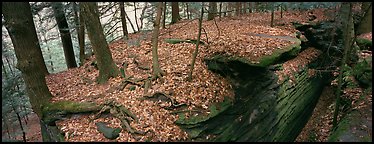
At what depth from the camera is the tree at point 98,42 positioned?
831 centimetres

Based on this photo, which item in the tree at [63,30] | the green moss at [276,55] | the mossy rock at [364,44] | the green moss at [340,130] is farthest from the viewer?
the tree at [63,30]

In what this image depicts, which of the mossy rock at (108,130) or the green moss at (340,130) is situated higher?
the mossy rock at (108,130)

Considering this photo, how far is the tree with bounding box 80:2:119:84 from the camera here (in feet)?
27.3

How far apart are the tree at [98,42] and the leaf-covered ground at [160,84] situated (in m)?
0.32

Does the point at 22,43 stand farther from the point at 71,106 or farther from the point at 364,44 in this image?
the point at 364,44

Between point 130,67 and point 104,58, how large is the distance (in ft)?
4.30

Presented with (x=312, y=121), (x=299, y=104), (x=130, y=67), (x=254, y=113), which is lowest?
(x=312, y=121)

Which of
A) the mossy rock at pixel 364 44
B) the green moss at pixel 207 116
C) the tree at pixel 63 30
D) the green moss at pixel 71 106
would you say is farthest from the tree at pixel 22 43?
the mossy rock at pixel 364 44

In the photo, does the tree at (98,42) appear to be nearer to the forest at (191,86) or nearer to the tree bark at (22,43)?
the forest at (191,86)

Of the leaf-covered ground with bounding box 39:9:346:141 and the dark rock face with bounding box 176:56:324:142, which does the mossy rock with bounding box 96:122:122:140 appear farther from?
the dark rock face with bounding box 176:56:324:142

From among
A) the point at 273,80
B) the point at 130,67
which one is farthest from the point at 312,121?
the point at 130,67

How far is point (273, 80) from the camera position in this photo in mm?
11047

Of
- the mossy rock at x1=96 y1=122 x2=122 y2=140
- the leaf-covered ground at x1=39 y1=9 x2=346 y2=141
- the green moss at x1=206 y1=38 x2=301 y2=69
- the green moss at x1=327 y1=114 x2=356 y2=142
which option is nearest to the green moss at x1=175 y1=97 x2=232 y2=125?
the leaf-covered ground at x1=39 y1=9 x2=346 y2=141

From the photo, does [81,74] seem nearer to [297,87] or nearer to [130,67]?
[130,67]
